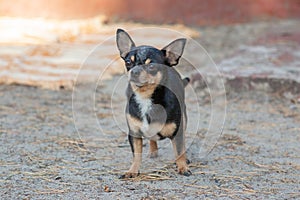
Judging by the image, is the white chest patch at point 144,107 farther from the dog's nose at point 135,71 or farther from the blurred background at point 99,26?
the blurred background at point 99,26

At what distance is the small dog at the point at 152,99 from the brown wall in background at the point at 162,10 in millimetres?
5808

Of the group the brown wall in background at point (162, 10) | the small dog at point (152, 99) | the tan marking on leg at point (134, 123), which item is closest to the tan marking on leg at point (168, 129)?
the small dog at point (152, 99)

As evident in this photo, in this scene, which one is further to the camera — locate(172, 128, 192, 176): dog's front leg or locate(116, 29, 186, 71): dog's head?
locate(172, 128, 192, 176): dog's front leg

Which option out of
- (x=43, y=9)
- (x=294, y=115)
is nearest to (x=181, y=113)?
(x=294, y=115)

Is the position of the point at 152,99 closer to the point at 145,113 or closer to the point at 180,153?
the point at 145,113

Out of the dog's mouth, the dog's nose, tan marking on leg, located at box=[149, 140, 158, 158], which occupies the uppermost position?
the dog's nose

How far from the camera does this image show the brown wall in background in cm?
920

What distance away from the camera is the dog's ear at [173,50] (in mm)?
3562

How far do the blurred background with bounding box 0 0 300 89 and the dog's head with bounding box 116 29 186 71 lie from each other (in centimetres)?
245

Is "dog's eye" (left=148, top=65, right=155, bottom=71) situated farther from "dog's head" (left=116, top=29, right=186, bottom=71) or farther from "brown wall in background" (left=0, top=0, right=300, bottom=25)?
"brown wall in background" (left=0, top=0, right=300, bottom=25)

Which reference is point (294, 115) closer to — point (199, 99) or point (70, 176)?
point (199, 99)

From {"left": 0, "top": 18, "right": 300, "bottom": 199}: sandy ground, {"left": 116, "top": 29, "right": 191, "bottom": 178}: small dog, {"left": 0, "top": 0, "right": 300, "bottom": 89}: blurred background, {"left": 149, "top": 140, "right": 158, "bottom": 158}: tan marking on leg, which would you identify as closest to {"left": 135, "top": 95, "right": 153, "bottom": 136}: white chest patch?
{"left": 116, "top": 29, "right": 191, "bottom": 178}: small dog

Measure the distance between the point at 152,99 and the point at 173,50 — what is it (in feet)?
1.09

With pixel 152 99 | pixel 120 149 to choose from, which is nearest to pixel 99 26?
pixel 120 149
